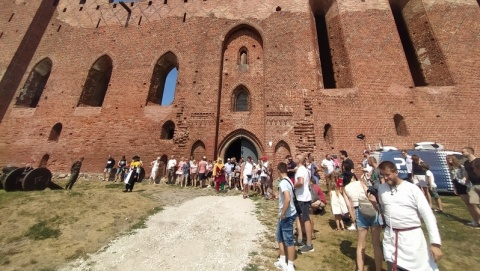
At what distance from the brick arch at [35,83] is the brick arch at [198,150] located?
45.0ft

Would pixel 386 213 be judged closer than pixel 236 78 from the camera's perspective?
Yes

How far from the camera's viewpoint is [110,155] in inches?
565

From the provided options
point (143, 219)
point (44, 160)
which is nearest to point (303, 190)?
point (143, 219)

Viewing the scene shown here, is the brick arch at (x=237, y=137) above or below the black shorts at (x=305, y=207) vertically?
above

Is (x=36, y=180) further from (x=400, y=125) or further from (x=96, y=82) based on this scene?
(x=400, y=125)

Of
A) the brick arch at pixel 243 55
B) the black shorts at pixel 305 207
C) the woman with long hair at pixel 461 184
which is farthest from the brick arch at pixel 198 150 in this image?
the woman with long hair at pixel 461 184

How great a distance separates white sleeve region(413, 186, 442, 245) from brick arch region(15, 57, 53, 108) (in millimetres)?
22800

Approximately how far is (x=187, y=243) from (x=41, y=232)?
3602mm

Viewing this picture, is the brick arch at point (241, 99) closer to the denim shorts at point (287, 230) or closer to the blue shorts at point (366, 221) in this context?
the denim shorts at point (287, 230)

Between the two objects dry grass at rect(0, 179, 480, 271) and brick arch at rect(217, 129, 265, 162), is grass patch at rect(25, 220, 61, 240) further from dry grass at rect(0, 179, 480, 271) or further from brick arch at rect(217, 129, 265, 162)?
brick arch at rect(217, 129, 265, 162)

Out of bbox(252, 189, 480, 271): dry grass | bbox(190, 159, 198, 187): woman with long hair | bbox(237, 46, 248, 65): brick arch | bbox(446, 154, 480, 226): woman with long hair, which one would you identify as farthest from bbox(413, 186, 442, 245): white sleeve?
bbox(237, 46, 248, 65): brick arch

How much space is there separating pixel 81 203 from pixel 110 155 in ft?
24.9

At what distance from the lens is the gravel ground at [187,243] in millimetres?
4254

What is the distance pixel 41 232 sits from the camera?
5.61 m
